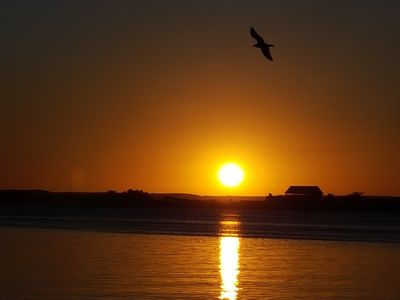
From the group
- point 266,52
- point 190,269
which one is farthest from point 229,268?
point 266,52

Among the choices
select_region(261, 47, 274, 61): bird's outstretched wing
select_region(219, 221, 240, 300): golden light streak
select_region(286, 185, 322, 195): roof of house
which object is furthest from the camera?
select_region(286, 185, 322, 195): roof of house

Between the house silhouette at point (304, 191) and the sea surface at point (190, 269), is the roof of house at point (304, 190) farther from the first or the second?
the sea surface at point (190, 269)

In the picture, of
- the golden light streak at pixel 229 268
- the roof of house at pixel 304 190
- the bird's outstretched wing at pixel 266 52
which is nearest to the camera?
the golden light streak at pixel 229 268

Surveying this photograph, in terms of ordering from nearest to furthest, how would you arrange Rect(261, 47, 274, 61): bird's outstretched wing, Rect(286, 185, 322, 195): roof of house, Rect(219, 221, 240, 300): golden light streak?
Rect(219, 221, 240, 300): golden light streak → Rect(261, 47, 274, 61): bird's outstretched wing → Rect(286, 185, 322, 195): roof of house

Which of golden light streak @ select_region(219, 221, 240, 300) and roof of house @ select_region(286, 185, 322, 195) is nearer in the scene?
golden light streak @ select_region(219, 221, 240, 300)

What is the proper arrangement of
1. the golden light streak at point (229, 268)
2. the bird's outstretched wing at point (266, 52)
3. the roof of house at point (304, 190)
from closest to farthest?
the golden light streak at point (229, 268), the bird's outstretched wing at point (266, 52), the roof of house at point (304, 190)

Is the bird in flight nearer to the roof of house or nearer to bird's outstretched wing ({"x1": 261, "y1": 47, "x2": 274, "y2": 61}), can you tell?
bird's outstretched wing ({"x1": 261, "y1": 47, "x2": 274, "y2": 61})

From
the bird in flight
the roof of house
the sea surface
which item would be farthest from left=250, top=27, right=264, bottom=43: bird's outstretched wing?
the roof of house

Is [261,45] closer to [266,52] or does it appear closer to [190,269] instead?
[266,52]

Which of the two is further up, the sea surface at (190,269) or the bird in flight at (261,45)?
the bird in flight at (261,45)

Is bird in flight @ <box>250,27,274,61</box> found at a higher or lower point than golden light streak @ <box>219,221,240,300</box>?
higher

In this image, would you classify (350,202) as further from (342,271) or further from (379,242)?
(342,271)

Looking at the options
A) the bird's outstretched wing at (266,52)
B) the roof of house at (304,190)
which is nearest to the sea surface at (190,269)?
the bird's outstretched wing at (266,52)

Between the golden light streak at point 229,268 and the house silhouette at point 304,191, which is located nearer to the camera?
the golden light streak at point 229,268
